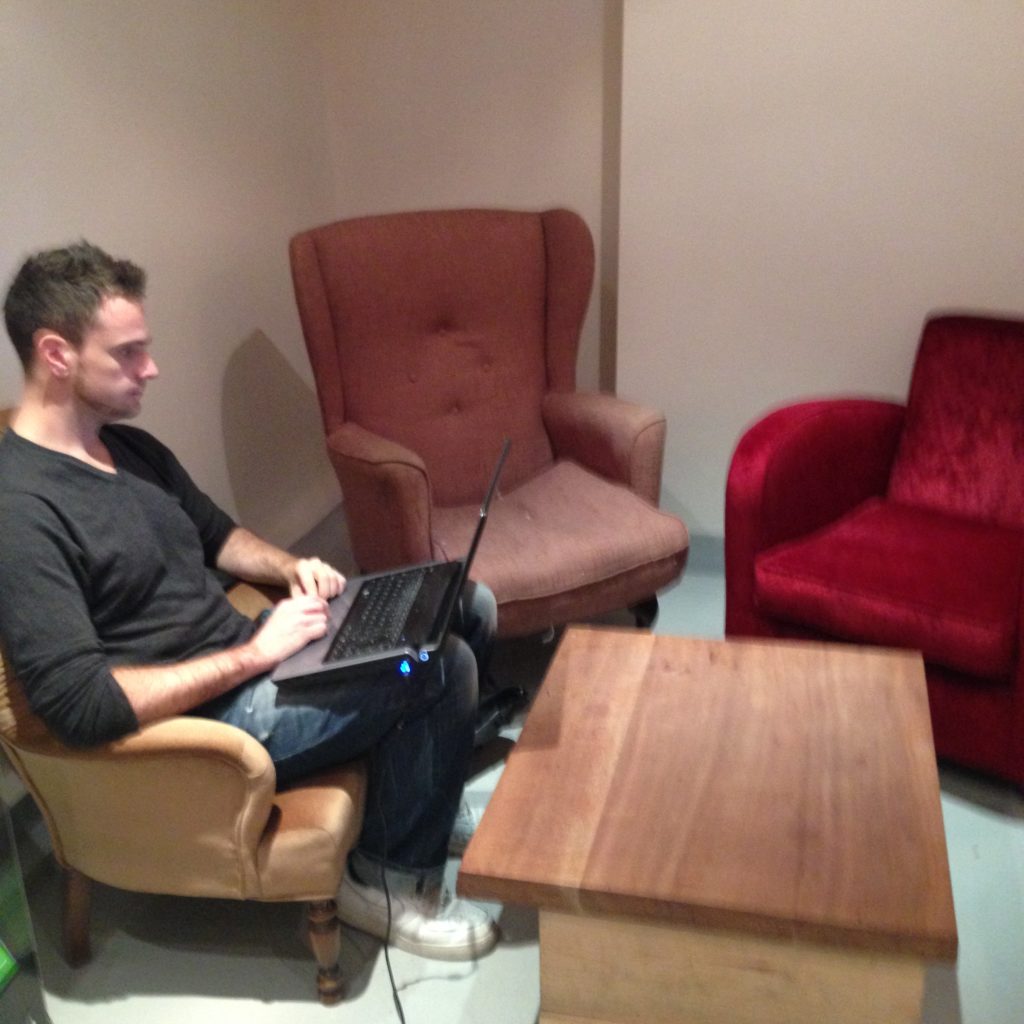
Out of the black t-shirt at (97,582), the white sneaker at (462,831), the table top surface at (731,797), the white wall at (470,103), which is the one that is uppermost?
the white wall at (470,103)

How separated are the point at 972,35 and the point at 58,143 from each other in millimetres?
2002

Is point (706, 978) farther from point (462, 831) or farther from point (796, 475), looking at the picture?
point (796, 475)

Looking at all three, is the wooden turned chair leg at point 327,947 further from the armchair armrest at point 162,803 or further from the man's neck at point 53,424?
the man's neck at point 53,424

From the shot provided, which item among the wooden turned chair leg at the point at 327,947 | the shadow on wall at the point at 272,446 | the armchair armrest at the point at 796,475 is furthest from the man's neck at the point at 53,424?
the armchair armrest at the point at 796,475

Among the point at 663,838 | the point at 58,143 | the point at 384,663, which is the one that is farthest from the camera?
the point at 58,143

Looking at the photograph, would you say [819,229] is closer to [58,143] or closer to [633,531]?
[633,531]

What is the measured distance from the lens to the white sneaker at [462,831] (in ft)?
5.96

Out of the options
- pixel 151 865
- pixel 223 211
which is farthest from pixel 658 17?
pixel 151 865

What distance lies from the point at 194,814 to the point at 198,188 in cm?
164

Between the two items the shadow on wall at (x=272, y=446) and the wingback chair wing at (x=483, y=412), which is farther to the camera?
the shadow on wall at (x=272, y=446)

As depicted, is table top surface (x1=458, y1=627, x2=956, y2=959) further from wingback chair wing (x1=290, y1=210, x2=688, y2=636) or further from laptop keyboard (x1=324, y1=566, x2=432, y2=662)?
wingback chair wing (x1=290, y1=210, x2=688, y2=636)

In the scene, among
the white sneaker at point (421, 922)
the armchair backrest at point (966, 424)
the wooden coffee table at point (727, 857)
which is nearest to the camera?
the wooden coffee table at point (727, 857)

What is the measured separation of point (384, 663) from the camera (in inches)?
55.9

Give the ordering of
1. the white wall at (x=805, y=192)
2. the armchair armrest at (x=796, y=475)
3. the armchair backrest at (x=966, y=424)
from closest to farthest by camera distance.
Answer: the armchair armrest at (x=796, y=475) < the armchair backrest at (x=966, y=424) < the white wall at (x=805, y=192)
